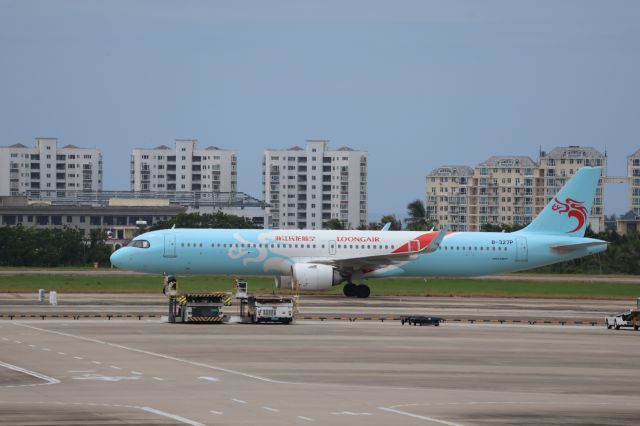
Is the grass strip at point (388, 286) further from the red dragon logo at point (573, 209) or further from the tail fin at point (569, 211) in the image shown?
the red dragon logo at point (573, 209)

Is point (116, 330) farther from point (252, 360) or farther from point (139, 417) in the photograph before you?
point (139, 417)

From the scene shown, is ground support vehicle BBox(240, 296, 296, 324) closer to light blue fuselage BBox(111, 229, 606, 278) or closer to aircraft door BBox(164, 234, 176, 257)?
light blue fuselage BBox(111, 229, 606, 278)

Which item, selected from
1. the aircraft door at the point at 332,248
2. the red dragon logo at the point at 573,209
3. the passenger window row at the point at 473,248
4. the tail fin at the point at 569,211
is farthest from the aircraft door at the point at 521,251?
the aircraft door at the point at 332,248

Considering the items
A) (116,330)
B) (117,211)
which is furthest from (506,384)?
(117,211)

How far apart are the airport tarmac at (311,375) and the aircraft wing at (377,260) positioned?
16.7 m

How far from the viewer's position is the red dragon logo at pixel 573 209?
64312 millimetres

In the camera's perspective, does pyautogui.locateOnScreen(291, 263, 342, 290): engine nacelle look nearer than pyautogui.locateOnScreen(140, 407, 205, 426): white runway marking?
No

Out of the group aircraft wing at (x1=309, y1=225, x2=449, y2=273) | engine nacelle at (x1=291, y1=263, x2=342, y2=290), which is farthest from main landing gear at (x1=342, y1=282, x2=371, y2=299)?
engine nacelle at (x1=291, y1=263, x2=342, y2=290)

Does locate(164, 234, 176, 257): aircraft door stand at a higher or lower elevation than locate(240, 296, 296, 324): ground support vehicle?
higher

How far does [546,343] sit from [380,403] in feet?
49.6

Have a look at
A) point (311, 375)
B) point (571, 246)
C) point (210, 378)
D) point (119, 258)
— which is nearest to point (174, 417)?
point (210, 378)

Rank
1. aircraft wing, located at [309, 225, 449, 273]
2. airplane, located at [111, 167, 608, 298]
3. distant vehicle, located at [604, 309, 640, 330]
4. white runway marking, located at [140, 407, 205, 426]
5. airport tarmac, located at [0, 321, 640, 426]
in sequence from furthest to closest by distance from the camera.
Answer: airplane, located at [111, 167, 608, 298] → aircraft wing, located at [309, 225, 449, 273] → distant vehicle, located at [604, 309, 640, 330] → airport tarmac, located at [0, 321, 640, 426] → white runway marking, located at [140, 407, 205, 426]

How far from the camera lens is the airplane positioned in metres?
58.8

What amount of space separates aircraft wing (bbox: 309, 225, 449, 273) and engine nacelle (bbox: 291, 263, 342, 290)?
1388 mm
